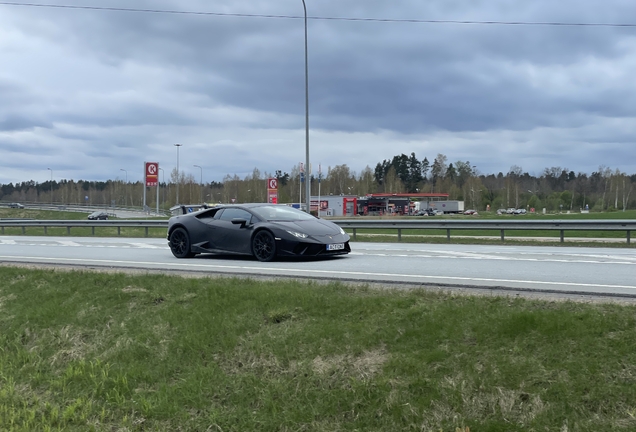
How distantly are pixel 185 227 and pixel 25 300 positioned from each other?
16.8ft

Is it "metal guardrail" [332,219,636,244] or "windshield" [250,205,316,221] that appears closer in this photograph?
"windshield" [250,205,316,221]

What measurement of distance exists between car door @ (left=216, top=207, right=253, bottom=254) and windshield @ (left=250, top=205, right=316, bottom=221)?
0.85ft

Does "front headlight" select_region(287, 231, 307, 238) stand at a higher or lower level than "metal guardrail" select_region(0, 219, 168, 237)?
higher

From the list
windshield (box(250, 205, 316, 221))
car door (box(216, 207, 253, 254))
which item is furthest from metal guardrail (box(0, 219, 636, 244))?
car door (box(216, 207, 253, 254))

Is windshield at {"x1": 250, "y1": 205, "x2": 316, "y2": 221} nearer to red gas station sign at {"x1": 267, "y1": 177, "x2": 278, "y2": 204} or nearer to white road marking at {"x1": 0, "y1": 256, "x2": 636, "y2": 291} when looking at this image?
white road marking at {"x1": 0, "y1": 256, "x2": 636, "y2": 291}

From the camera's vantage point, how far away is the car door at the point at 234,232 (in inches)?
490

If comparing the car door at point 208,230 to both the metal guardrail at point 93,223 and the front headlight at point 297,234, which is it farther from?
the metal guardrail at point 93,223

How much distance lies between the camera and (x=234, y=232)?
12695 millimetres

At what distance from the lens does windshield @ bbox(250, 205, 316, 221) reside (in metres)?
12.4

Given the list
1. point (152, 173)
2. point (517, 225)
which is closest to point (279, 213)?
point (517, 225)

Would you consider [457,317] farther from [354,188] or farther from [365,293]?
[354,188]

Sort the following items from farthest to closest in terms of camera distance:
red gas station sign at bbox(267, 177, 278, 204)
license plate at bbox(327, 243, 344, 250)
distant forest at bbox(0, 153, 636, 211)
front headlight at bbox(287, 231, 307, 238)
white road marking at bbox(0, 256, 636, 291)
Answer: distant forest at bbox(0, 153, 636, 211) < red gas station sign at bbox(267, 177, 278, 204) < license plate at bbox(327, 243, 344, 250) < front headlight at bbox(287, 231, 307, 238) < white road marking at bbox(0, 256, 636, 291)

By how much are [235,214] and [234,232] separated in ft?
1.47

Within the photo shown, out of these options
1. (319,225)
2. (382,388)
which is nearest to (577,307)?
(382,388)
